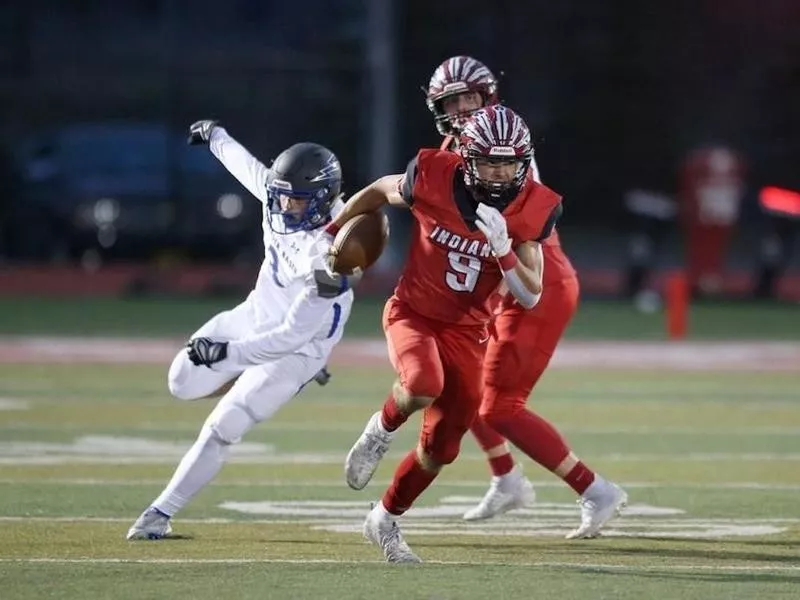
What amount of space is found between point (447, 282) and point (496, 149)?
21.2 inches

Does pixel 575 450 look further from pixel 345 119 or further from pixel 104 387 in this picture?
pixel 345 119

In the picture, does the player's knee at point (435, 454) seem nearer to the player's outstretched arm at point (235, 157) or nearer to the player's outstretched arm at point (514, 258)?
the player's outstretched arm at point (514, 258)

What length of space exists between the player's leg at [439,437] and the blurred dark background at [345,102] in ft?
41.6

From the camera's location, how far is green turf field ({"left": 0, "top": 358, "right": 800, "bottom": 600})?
629 centimetres

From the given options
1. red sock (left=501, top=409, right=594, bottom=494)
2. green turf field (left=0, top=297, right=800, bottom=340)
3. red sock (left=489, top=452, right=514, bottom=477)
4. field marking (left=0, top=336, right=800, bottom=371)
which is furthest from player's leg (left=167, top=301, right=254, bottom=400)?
green turf field (left=0, top=297, right=800, bottom=340)

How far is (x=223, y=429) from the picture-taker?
284 inches

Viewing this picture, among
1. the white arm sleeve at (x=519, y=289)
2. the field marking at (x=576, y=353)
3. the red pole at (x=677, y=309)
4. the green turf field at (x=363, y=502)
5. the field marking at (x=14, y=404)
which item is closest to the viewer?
the green turf field at (x=363, y=502)

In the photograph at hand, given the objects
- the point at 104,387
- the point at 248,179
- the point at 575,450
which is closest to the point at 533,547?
the point at 248,179

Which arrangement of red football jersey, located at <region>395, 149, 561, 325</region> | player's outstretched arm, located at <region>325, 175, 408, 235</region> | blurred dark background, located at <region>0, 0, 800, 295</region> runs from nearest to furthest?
red football jersey, located at <region>395, 149, 561, 325</region>, player's outstretched arm, located at <region>325, 175, 408, 235</region>, blurred dark background, located at <region>0, 0, 800, 295</region>

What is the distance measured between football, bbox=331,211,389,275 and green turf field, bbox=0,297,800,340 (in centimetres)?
826

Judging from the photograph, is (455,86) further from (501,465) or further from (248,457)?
(248,457)

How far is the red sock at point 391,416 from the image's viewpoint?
6805mm

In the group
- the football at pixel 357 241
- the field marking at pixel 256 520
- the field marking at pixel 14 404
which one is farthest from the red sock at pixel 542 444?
the field marking at pixel 14 404

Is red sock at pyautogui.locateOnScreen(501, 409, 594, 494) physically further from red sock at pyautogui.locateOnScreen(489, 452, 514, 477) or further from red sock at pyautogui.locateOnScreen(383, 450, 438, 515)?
red sock at pyautogui.locateOnScreen(383, 450, 438, 515)
